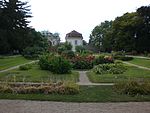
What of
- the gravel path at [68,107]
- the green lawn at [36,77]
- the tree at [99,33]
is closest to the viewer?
the gravel path at [68,107]

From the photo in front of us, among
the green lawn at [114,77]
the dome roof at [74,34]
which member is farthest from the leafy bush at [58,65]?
the dome roof at [74,34]

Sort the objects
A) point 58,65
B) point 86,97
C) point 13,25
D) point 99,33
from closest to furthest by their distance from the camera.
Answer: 1. point 86,97
2. point 58,65
3. point 13,25
4. point 99,33

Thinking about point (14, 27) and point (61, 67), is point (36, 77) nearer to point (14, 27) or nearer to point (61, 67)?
point (61, 67)

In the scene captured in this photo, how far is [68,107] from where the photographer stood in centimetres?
1057

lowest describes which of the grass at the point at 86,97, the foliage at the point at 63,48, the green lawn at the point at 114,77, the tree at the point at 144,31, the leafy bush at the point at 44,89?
the green lawn at the point at 114,77

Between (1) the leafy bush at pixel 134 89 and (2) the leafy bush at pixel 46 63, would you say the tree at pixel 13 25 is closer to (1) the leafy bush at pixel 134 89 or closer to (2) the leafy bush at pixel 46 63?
(2) the leafy bush at pixel 46 63

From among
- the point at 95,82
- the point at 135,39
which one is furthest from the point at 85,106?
the point at 135,39

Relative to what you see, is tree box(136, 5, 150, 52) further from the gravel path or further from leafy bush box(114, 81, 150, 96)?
the gravel path

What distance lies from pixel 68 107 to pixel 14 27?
54.9 m

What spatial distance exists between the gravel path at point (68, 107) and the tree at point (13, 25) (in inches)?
1574

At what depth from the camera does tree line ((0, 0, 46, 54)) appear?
55.2 meters

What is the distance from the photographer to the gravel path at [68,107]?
10000 mm

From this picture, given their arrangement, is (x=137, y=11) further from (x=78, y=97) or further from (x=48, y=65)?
(x=78, y=97)

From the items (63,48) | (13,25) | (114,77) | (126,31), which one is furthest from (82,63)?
(126,31)
